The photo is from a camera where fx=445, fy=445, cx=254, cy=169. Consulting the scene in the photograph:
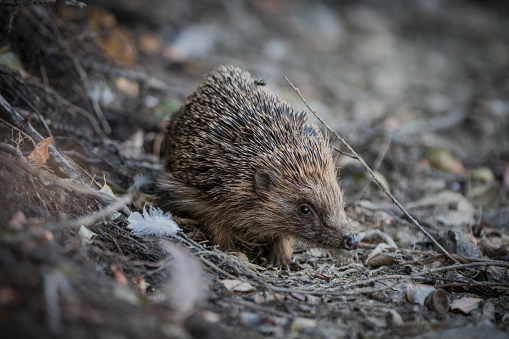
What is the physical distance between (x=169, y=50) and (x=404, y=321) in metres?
8.79

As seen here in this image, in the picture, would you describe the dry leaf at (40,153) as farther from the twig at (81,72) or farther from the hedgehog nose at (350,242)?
the hedgehog nose at (350,242)

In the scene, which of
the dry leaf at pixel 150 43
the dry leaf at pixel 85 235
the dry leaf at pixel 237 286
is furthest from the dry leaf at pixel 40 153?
the dry leaf at pixel 150 43

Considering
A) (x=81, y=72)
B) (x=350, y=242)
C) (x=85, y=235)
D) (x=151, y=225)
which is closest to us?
(x=85, y=235)

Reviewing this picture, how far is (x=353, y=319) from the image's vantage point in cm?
356

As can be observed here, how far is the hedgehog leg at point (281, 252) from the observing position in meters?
4.96

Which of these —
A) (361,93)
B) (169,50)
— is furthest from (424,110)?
(169,50)

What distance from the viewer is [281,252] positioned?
5016 mm

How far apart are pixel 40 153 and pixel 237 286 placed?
212 cm

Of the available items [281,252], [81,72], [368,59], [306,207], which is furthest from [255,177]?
[368,59]

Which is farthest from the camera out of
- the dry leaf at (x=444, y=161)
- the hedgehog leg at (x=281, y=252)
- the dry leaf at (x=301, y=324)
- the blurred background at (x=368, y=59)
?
the blurred background at (x=368, y=59)

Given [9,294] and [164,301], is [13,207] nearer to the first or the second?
[9,294]

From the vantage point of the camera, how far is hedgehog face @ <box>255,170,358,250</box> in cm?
460

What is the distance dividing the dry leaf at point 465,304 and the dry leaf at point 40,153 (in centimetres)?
380

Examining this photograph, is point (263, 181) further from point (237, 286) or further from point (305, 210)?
point (237, 286)
